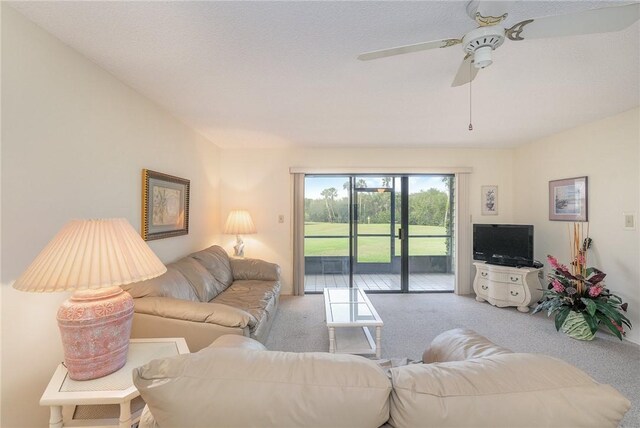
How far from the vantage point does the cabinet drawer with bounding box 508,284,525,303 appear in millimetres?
3514

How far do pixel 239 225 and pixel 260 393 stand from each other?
332 centimetres

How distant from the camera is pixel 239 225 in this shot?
386cm

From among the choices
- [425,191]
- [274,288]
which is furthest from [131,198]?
[425,191]

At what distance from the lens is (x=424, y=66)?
1.86m

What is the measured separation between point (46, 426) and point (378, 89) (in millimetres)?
3144

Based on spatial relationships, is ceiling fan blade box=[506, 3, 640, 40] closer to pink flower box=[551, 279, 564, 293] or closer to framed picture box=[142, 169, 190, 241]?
pink flower box=[551, 279, 564, 293]

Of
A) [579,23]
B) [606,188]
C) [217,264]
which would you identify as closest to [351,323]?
[217,264]

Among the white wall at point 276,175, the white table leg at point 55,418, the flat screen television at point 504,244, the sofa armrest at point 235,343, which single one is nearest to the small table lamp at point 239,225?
the white wall at point 276,175

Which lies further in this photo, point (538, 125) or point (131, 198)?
point (538, 125)

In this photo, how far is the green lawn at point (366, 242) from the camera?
4492mm

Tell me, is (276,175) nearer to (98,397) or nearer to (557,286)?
(98,397)

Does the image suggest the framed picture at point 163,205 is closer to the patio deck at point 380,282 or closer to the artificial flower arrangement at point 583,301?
the patio deck at point 380,282

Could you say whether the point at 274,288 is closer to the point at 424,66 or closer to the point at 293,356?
the point at 293,356

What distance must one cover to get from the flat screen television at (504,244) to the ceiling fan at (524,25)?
3.11m
